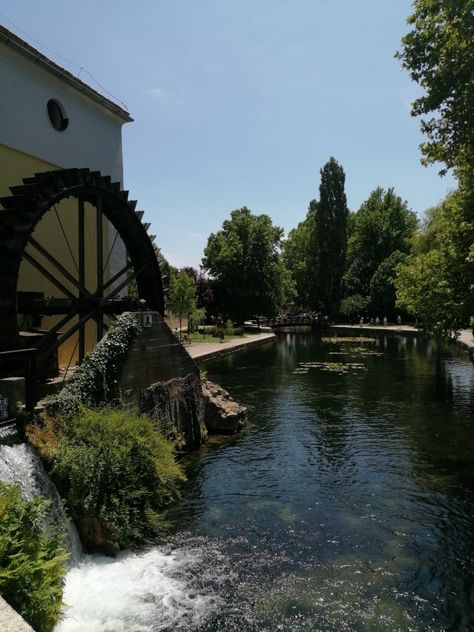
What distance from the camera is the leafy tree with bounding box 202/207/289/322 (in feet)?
153

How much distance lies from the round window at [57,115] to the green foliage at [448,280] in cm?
1146

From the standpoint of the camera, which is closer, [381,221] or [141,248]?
[141,248]

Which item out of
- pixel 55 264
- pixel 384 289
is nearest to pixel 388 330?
pixel 384 289

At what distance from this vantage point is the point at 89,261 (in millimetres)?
15852

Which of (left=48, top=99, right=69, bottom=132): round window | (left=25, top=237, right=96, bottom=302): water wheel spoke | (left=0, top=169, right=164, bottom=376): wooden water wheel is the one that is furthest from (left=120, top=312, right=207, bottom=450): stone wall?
(left=48, top=99, right=69, bottom=132): round window

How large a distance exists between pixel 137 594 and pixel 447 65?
1148 cm

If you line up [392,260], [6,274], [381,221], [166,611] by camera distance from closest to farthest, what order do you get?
[166,611] → [6,274] → [392,260] → [381,221]

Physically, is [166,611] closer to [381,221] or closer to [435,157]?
[435,157]

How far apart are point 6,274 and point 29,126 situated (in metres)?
5.39

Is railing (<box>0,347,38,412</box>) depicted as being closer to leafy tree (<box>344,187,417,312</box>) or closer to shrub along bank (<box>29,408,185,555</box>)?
shrub along bank (<box>29,408,185,555</box>)

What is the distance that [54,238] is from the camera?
14422mm

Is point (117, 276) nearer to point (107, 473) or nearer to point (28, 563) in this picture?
point (107, 473)

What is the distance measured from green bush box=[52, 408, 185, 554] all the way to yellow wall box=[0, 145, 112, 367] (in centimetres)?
563

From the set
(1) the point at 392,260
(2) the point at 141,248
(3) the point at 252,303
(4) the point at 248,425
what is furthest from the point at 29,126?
(1) the point at 392,260
